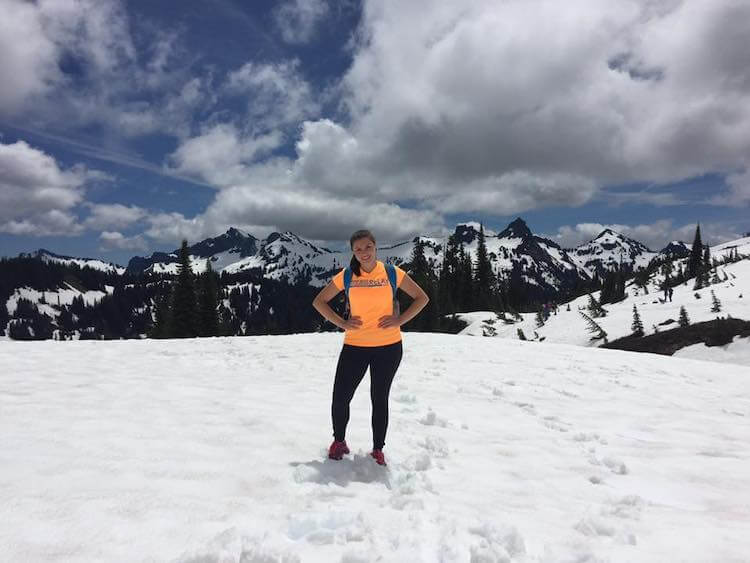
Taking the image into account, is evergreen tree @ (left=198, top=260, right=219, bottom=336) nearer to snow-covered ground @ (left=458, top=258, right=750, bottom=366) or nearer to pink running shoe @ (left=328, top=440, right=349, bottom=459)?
snow-covered ground @ (left=458, top=258, right=750, bottom=366)

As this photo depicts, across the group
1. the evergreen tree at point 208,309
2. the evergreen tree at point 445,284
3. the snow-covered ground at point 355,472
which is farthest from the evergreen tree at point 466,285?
the snow-covered ground at point 355,472

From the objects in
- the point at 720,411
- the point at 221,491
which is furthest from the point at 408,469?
the point at 720,411

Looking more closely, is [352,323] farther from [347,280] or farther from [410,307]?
[410,307]

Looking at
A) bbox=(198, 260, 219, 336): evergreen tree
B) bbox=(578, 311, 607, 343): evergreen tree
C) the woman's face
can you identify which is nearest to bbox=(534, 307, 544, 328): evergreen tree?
bbox=(578, 311, 607, 343): evergreen tree

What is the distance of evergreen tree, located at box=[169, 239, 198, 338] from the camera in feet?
157

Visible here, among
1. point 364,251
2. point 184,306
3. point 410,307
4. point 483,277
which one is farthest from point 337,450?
point 483,277

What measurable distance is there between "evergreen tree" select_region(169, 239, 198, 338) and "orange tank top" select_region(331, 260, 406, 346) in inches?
1881

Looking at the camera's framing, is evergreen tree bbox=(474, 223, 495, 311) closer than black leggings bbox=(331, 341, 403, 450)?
No

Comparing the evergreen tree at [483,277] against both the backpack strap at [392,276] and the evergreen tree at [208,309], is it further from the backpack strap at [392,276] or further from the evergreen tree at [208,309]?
the backpack strap at [392,276]

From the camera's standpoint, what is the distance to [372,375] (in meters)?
4.90

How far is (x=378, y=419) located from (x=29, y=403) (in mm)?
5841

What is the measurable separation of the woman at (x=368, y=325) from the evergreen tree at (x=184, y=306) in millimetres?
47565

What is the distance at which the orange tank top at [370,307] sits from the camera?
190 inches

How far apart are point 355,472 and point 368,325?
174 centimetres
